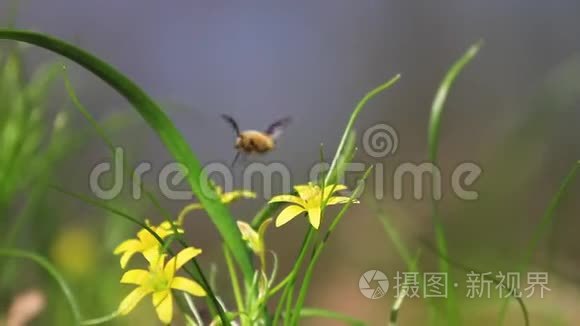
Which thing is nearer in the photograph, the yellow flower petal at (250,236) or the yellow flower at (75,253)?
the yellow flower petal at (250,236)

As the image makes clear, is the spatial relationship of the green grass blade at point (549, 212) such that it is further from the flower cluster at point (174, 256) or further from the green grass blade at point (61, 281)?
the green grass blade at point (61, 281)

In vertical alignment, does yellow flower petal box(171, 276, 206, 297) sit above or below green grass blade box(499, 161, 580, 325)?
above

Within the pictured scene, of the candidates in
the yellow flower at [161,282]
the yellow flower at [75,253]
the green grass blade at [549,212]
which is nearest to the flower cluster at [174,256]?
the yellow flower at [161,282]

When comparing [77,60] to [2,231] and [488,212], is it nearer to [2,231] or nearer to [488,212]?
[2,231]

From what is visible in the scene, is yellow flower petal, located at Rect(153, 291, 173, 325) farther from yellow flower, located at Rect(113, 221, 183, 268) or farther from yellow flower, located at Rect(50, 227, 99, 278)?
yellow flower, located at Rect(50, 227, 99, 278)

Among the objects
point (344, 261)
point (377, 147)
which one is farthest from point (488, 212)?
point (377, 147)

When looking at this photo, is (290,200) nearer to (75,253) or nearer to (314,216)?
(314,216)

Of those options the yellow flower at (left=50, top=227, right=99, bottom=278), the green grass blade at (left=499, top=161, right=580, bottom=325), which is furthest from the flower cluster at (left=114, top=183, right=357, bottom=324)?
the yellow flower at (left=50, top=227, right=99, bottom=278)
